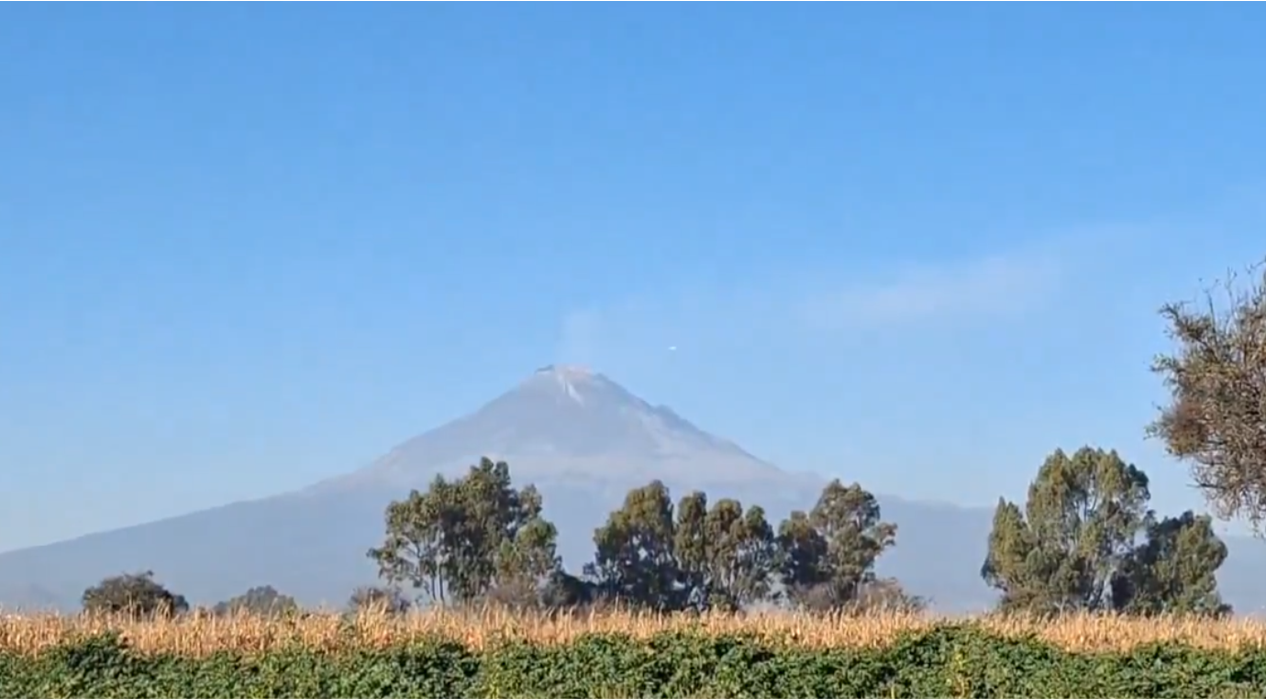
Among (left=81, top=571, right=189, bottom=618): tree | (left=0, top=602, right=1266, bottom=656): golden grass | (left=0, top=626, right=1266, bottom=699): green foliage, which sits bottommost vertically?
(left=0, top=626, right=1266, bottom=699): green foliage

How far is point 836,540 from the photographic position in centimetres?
5316

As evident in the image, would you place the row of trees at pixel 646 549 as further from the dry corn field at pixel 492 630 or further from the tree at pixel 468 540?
the dry corn field at pixel 492 630

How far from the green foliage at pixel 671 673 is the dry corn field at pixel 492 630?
201 centimetres

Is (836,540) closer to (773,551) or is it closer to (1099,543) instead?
(773,551)

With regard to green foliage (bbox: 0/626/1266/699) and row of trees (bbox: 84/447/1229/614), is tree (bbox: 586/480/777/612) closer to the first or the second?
row of trees (bbox: 84/447/1229/614)

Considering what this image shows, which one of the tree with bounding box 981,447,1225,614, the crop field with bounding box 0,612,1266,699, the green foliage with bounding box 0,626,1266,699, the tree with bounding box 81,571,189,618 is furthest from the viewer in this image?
the tree with bounding box 981,447,1225,614

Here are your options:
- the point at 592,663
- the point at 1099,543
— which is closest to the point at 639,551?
the point at 1099,543

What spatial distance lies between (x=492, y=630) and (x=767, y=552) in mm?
28285

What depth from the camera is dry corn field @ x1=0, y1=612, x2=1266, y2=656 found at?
75.2ft

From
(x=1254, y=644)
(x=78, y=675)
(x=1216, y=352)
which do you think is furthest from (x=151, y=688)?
(x=1216, y=352)

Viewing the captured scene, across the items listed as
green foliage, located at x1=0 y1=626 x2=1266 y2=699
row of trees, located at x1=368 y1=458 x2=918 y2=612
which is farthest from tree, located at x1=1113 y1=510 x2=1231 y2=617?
green foliage, located at x1=0 y1=626 x2=1266 y2=699

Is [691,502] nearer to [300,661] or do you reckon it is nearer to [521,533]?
[521,533]

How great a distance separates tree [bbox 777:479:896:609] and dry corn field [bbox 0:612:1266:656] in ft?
84.7

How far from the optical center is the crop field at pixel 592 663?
1759cm
